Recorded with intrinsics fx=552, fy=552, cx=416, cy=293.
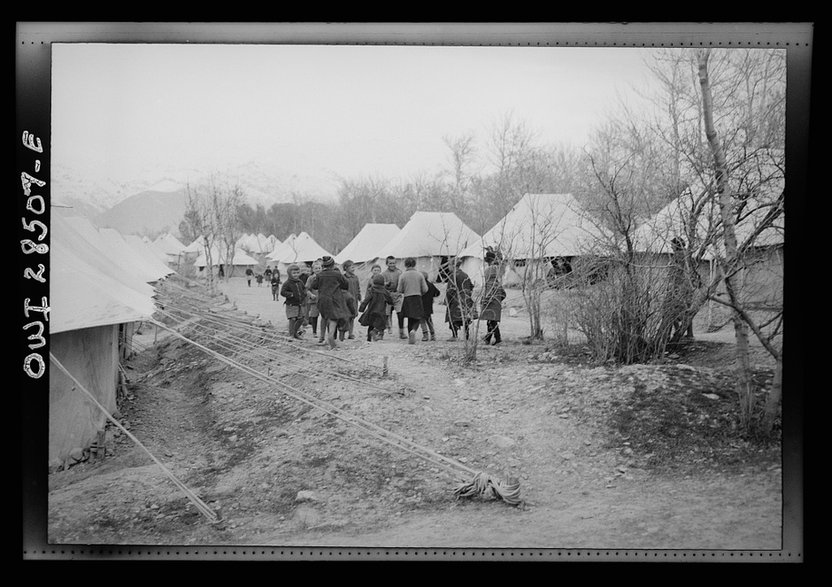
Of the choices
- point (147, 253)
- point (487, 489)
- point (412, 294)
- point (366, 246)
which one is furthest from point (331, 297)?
point (487, 489)

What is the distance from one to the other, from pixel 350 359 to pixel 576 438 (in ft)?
3.98

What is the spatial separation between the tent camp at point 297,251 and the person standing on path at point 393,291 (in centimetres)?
34

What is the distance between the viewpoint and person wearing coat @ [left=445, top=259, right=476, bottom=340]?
9.71 ft

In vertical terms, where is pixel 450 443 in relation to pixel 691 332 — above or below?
below

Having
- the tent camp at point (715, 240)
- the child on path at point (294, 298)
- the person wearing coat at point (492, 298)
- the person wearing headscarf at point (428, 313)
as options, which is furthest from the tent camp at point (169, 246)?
the tent camp at point (715, 240)

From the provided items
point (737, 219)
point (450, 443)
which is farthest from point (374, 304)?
point (737, 219)

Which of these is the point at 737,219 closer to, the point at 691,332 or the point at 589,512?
the point at 691,332

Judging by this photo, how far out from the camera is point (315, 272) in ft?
9.77

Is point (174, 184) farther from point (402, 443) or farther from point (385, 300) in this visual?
point (402, 443)

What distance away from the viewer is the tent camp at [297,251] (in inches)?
116

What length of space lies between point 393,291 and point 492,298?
0.53m

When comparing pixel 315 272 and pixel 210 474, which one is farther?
pixel 315 272

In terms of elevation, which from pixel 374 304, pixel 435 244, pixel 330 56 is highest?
pixel 330 56

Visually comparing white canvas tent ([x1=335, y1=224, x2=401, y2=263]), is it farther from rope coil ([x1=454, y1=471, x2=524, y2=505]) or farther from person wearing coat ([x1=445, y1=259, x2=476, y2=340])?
rope coil ([x1=454, y1=471, x2=524, y2=505])
